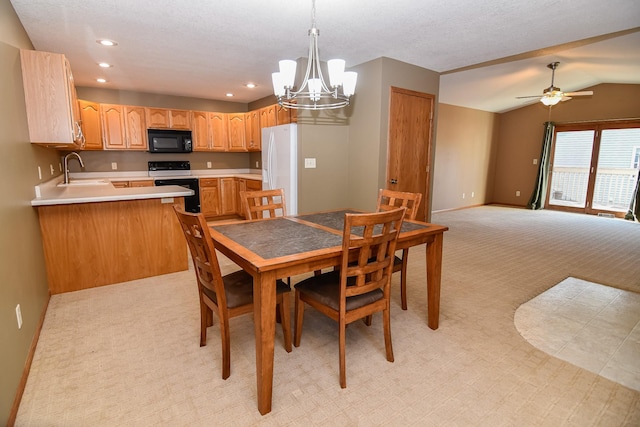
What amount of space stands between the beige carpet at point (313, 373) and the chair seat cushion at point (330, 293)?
43 cm

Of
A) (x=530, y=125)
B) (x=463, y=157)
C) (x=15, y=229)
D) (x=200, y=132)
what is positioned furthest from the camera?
(x=530, y=125)

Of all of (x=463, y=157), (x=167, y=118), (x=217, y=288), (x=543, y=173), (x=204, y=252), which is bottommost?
(x=217, y=288)

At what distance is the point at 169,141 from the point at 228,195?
1.45m

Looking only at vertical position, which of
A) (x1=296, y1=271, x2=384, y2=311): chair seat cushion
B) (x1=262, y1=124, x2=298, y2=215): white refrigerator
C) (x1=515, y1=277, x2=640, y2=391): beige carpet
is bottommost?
(x1=515, y1=277, x2=640, y2=391): beige carpet

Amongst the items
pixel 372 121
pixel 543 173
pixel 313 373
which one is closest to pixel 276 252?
pixel 313 373

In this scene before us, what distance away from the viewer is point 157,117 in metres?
5.68

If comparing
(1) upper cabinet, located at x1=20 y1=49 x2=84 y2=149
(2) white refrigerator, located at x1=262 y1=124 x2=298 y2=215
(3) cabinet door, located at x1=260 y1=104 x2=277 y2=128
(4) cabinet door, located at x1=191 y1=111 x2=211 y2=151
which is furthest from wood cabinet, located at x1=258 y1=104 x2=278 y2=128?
(1) upper cabinet, located at x1=20 y1=49 x2=84 y2=149

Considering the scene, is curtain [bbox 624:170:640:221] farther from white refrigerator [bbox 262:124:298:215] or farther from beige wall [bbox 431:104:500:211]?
white refrigerator [bbox 262:124:298:215]

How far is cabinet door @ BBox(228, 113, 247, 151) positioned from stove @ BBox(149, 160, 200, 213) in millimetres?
985

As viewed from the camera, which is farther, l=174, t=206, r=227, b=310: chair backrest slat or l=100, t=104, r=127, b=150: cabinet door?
l=100, t=104, r=127, b=150: cabinet door

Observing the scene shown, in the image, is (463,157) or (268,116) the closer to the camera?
(268,116)

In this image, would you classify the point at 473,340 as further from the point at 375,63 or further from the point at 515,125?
the point at 515,125

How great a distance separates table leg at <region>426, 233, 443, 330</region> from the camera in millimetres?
2282

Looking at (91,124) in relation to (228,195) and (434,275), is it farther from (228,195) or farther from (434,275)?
(434,275)
